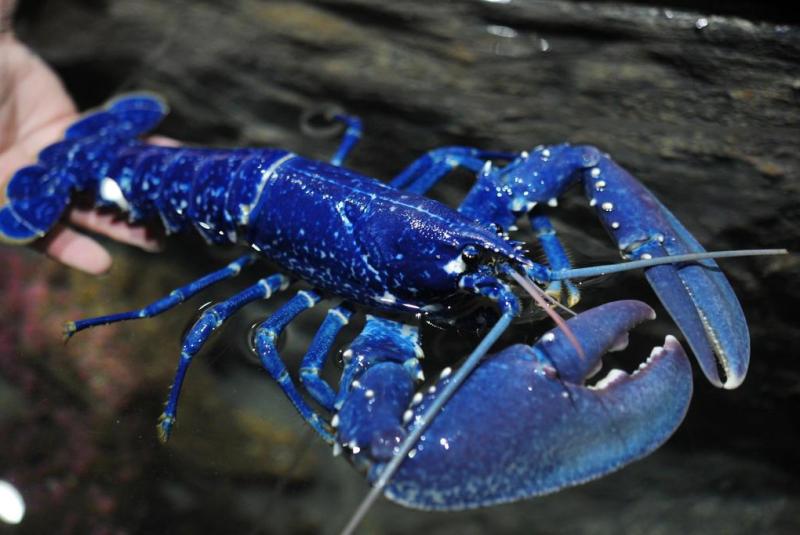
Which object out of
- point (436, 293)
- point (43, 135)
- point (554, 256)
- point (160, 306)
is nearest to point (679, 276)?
point (554, 256)

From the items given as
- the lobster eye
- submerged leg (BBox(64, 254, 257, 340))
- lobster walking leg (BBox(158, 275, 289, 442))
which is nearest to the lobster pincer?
the lobster eye

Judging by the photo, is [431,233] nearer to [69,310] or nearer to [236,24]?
[69,310]

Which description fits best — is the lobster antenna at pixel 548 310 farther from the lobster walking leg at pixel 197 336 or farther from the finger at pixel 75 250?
the finger at pixel 75 250

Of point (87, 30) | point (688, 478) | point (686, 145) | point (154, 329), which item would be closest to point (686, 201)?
point (686, 145)

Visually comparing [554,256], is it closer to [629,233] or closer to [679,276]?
[629,233]

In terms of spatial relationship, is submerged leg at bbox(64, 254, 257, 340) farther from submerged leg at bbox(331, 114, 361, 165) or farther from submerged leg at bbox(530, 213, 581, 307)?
submerged leg at bbox(530, 213, 581, 307)

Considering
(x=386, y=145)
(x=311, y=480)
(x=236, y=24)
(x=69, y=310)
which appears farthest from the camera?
(x=236, y=24)
